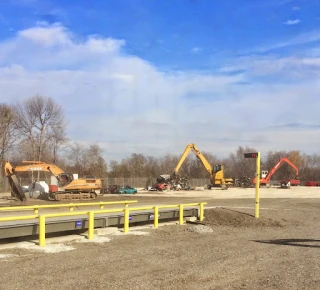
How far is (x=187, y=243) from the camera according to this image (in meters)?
11.6

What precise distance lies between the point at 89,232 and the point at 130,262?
3565 millimetres

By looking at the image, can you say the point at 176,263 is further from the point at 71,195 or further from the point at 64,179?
the point at 64,179

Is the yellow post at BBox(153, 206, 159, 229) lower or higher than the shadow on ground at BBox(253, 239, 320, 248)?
higher

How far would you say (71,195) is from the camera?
37.3 m

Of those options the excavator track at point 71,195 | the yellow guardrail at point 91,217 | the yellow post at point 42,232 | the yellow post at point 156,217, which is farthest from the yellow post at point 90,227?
the excavator track at point 71,195

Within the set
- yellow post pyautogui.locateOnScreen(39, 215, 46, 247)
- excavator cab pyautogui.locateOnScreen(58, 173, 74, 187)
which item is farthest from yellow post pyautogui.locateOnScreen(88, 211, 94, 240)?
excavator cab pyautogui.locateOnScreen(58, 173, 74, 187)

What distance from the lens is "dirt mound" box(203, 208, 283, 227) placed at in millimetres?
16141

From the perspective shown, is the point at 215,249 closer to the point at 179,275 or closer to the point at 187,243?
the point at 187,243

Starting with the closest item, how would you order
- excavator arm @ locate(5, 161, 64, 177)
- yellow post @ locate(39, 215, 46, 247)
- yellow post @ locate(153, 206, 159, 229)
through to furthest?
yellow post @ locate(39, 215, 46, 247) → yellow post @ locate(153, 206, 159, 229) → excavator arm @ locate(5, 161, 64, 177)

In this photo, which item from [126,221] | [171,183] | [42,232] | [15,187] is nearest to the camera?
[42,232]

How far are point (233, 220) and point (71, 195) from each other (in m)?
23.6

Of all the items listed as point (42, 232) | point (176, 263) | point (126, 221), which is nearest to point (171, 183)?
point (126, 221)

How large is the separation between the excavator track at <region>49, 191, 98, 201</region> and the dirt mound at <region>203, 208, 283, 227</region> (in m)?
21.4

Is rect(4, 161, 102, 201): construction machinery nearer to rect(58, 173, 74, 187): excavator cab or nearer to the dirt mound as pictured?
rect(58, 173, 74, 187): excavator cab
